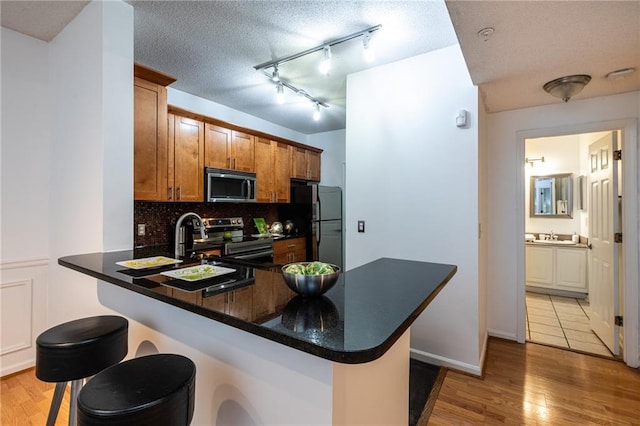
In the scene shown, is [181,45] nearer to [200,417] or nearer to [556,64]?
[200,417]

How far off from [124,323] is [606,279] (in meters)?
3.95

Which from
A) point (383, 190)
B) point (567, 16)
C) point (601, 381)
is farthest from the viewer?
point (383, 190)

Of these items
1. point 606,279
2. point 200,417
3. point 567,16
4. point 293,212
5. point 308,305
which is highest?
point 567,16

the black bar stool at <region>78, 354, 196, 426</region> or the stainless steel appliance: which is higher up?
the stainless steel appliance

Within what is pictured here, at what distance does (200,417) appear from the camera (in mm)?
1291

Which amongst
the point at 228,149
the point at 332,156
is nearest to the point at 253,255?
the point at 228,149

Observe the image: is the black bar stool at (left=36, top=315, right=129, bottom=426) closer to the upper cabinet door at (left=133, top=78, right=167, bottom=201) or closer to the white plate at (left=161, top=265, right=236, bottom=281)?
the white plate at (left=161, top=265, right=236, bottom=281)

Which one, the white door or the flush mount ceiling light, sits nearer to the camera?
the flush mount ceiling light

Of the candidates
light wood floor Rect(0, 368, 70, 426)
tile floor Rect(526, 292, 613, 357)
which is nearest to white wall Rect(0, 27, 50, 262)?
light wood floor Rect(0, 368, 70, 426)

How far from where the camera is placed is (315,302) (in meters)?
1.05

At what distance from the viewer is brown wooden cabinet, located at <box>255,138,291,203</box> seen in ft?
13.1

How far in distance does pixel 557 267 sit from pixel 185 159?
5204mm

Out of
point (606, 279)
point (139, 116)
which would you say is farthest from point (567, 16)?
point (139, 116)

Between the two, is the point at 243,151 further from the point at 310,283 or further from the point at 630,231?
the point at 630,231
